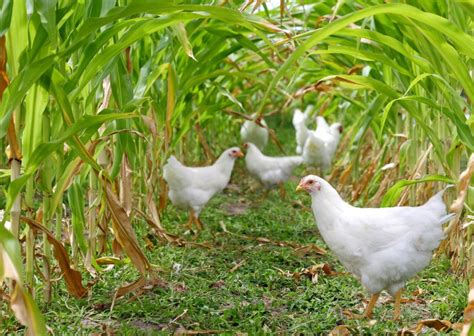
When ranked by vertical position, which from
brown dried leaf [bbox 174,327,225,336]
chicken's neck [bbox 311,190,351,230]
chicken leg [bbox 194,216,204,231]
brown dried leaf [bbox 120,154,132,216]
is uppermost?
brown dried leaf [bbox 120,154,132,216]

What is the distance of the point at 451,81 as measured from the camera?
2562 millimetres

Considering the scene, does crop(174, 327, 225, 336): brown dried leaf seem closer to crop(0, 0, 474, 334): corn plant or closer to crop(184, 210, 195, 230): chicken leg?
crop(0, 0, 474, 334): corn plant

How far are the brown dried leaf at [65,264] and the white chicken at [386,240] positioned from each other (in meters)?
0.89

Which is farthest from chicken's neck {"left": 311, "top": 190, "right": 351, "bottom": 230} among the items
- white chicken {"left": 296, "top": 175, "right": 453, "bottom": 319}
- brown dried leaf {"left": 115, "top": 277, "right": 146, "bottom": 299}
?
brown dried leaf {"left": 115, "top": 277, "right": 146, "bottom": 299}

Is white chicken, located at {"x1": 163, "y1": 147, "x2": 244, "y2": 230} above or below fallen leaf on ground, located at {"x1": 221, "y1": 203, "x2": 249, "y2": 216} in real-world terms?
above

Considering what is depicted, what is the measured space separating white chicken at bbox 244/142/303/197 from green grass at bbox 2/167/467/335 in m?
1.55

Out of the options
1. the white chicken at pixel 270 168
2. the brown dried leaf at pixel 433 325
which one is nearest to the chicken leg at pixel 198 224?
the white chicken at pixel 270 168

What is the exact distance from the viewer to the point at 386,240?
7.86ft

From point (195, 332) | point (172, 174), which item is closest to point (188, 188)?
point (172, 174)

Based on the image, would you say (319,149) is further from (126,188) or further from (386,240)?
(386,240)

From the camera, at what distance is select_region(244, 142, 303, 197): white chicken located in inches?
204

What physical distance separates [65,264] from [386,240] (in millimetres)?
1083

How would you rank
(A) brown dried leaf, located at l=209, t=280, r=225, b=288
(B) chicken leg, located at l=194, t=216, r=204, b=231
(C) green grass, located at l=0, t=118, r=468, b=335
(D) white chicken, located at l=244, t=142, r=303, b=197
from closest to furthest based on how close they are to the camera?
(C) green grass, located at l=0, t=118, r=468, b=335 → (A) brown dried leaf, located at l=209, t=280, r=225, b=288 → (B) chicken leg, located at l=194, t=216, r=204, b=231 → (D) white chicken, located at l=244, t=142, r=303, b=197

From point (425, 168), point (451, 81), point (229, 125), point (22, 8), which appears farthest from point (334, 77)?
point (229, 125)
